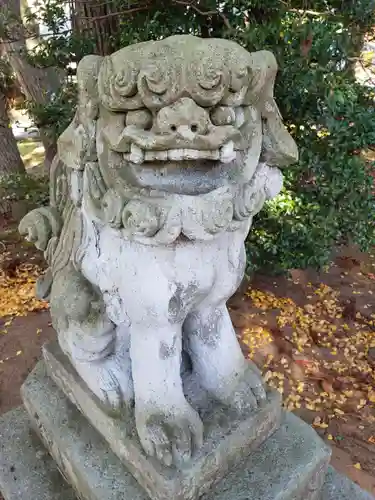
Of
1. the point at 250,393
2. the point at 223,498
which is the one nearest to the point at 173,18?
the point at 250,393

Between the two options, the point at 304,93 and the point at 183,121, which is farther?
the point at 304,93

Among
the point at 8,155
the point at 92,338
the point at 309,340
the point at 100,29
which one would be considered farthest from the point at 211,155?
the point at 8,155

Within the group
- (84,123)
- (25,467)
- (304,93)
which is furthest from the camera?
(304,93)

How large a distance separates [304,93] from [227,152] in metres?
1.32

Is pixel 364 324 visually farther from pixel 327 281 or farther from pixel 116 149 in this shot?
pixel 116 149

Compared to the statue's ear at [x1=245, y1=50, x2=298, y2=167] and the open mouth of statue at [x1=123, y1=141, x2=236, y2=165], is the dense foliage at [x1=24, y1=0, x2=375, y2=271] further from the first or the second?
the open mouth of statue at [x1=123, y1=141, x2=236, y2=165]

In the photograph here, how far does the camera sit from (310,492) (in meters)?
1.31

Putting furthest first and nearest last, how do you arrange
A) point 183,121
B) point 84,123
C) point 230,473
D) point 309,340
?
1. point 309,340
2. point 230,473
3. point 84,123
4. point 183,121

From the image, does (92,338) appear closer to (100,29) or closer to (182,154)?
(182,154)

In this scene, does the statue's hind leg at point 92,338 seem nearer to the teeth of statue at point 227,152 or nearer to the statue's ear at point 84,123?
the statue's ear at point 84,123

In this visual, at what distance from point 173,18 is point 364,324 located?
196cm

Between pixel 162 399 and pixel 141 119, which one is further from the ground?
pixel 141 119

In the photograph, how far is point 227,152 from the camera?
2.85ft

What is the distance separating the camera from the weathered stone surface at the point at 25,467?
1.37 m
